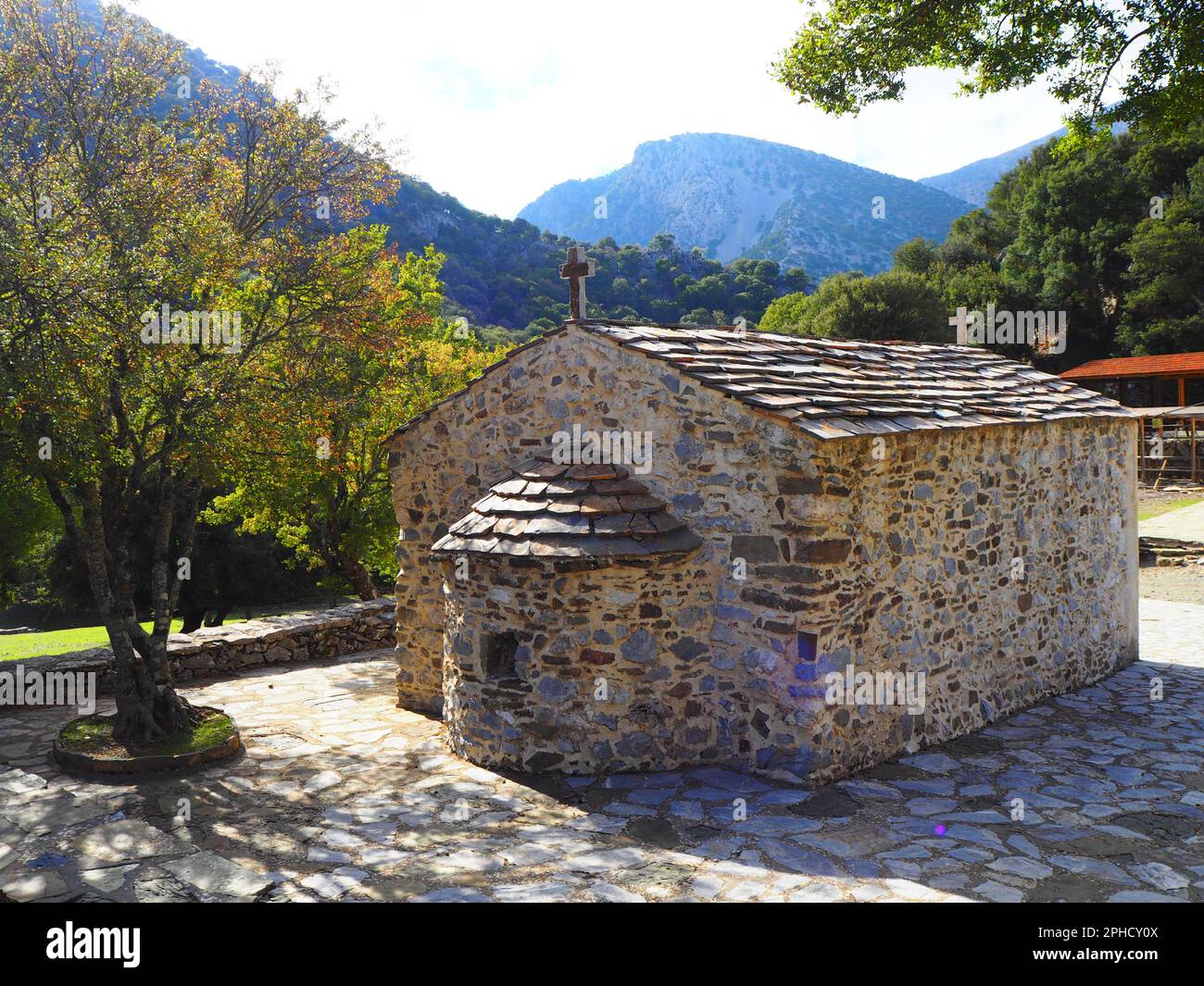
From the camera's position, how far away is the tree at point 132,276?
263 inches

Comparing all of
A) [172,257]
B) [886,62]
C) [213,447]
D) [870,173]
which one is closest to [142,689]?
[213,447]

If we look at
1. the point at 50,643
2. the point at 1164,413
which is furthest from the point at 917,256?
the point at 50,643

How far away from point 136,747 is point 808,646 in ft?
18.7

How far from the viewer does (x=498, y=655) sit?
24.1ft

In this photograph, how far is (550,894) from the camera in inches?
192

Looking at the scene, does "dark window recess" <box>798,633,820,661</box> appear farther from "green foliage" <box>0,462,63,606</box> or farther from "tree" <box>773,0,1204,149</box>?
"green foliage" <box>0,462,63,606</box>

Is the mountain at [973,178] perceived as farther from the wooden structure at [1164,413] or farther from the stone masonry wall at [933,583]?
the stone masonry wall at [933,583]

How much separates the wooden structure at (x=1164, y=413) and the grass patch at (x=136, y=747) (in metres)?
25.1

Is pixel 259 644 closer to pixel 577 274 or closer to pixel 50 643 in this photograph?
pixel 577 274

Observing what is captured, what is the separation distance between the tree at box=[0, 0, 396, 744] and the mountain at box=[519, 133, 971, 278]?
98.1 metres

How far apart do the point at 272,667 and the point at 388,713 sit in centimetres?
299

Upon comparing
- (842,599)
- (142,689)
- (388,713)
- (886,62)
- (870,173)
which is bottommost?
(388,713)

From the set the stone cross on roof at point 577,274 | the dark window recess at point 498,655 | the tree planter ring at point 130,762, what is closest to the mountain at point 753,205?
the stone cross on roof at point 577,274
